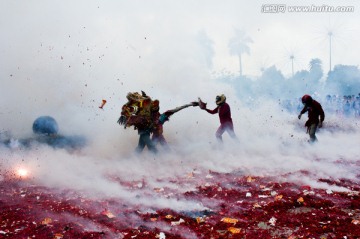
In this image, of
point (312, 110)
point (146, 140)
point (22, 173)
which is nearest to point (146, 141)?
point (146, 140)

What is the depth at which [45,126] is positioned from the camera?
1769cm

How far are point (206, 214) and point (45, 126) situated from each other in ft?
45.9

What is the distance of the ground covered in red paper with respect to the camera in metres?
5.22

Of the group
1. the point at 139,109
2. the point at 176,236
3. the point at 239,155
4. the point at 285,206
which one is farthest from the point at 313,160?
the point at 176,236

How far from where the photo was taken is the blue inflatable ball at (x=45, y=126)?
1767 centimetres

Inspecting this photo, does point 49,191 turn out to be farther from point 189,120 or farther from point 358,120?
point 358,120

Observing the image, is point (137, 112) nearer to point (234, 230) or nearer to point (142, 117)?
point (142, 117)

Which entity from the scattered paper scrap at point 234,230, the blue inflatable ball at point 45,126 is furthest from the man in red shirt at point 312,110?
the blue inflatable ball at point 45,126

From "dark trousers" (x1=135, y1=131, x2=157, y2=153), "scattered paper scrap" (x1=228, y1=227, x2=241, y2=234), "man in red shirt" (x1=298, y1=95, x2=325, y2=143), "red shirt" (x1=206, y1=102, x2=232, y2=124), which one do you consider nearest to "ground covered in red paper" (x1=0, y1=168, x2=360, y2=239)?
"scattered paper scrap" (x1=228, y1=227, x2=241, y2=234)

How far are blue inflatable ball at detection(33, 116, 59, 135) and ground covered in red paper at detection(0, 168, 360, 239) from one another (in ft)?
33.2

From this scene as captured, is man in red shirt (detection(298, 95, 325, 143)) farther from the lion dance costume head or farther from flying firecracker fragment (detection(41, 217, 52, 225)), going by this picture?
flying firecracker fragment (detection(41, 217, 52, 225))

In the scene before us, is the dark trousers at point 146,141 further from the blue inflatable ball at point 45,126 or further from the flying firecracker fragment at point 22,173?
the blue inflatable ball at point 45,126

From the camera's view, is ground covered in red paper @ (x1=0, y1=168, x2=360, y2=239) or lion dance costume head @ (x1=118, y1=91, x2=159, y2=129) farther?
lion dance costume head @ (x1=118, y1=91, x2=159, y2=129)

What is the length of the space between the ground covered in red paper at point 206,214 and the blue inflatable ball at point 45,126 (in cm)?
1011
